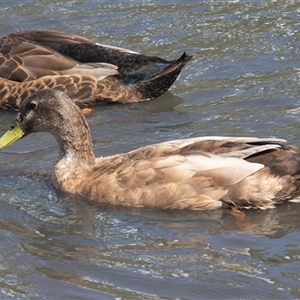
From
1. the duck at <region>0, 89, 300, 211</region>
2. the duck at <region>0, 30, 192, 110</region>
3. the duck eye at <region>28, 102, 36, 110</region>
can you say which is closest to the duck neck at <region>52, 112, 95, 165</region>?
the duck at <region>0, 89, 300, 211</region>

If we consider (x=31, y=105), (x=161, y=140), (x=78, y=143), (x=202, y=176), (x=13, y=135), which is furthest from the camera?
(x=161, y=140)

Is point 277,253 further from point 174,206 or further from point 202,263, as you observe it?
point 174,206

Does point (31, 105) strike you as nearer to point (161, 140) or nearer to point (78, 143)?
point (78, 143)

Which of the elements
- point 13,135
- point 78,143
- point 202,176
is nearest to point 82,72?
point 13,135

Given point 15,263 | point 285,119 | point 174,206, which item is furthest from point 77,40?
point 15,263

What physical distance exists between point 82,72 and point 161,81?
868 mm

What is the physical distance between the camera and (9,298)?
22.3 feet

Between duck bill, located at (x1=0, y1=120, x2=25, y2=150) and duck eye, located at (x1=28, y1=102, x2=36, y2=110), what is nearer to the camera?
duck eye, located at (x1=28, y1=102, x2=36, y2=110)

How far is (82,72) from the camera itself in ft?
36.5

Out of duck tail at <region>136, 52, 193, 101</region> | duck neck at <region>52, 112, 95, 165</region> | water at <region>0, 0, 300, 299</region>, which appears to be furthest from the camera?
duck tail at <region>136, 52, 193, 101</region>

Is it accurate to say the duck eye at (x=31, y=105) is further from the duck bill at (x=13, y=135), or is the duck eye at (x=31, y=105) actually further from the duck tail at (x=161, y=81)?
the duck tail at (x=161, y=81)

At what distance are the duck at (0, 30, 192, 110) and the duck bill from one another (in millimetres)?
1937

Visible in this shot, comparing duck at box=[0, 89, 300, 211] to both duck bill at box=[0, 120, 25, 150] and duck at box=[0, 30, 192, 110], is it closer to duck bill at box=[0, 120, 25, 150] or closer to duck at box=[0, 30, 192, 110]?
duck bill at box=[0, 120, 25, 150]

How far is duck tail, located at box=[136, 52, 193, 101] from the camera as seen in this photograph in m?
10.9
